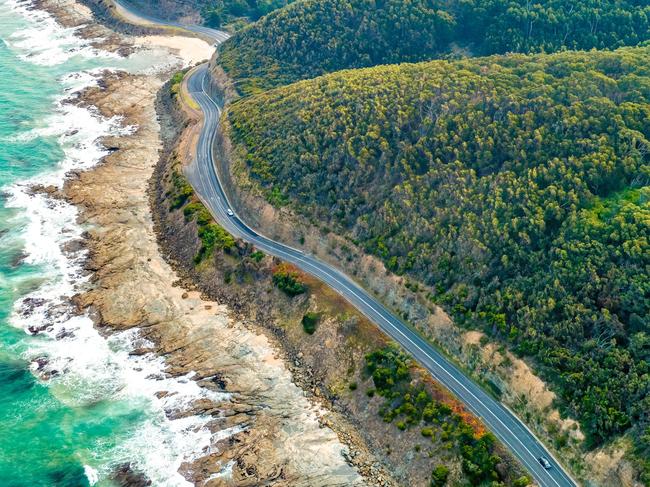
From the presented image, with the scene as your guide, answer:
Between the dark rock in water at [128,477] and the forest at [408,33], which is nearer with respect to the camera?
the dark rock in water at [128,477]

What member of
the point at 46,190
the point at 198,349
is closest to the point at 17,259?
the point at 46,190

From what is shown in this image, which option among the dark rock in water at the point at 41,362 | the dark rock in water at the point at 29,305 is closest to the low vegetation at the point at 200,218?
the dark rock in water at the point at 29,305

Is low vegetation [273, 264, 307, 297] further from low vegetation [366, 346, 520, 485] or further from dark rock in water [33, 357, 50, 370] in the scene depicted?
dark rock in water [33, 357, 50, 370]

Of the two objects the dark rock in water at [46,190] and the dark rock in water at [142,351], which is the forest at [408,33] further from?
the dark rock in water at [142,351]

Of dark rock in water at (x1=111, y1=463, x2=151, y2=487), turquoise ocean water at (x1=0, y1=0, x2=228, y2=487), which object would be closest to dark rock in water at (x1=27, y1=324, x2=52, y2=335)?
turquoise ocean water at (x1=0, y1=0, x2=228, y2=487)

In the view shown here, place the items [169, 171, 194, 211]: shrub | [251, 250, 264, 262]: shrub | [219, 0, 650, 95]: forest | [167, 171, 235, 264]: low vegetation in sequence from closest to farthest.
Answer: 1. [251, 250, 264, 262]: shrub
2. [167, 171, 235, 264]: low vegetation
3. [169, 171, 194, 211]: shrub
4. [219, 0, 650, 95]: forest
